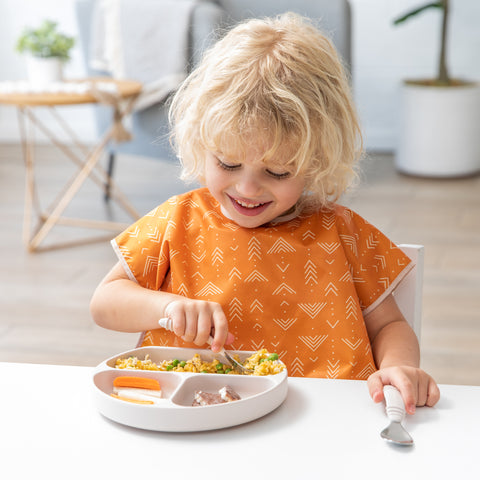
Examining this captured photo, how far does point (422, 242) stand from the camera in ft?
9.98

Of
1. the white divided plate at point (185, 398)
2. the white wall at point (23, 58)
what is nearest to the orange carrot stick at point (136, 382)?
the white divided plate at point (185, 398)

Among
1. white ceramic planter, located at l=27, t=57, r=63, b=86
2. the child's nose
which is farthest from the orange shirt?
white ceramic planter, located at l=27, t=57, r=63, b=86

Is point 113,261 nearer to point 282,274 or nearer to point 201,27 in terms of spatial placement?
point 201,27

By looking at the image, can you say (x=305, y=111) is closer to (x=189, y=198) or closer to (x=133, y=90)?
(x=189, y=198)

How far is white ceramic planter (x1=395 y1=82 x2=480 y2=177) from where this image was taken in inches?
153

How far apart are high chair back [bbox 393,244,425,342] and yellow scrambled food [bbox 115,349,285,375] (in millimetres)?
337

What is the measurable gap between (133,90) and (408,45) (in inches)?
81.2

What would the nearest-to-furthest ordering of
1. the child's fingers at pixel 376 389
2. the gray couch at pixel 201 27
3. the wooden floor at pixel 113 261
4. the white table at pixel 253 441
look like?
1. the white table at pixel 253 441
2. the child's fingers at pixel 376 389
3. the wooden floor at pixel 113 261
4. the gray couch at pixel 201 27

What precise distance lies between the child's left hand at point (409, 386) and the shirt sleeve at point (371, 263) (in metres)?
0.26

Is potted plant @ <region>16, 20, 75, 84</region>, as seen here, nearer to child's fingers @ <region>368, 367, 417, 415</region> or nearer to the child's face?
the child's face

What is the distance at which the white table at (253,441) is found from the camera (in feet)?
1.94

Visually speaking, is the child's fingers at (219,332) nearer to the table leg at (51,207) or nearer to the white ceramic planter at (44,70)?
the table leg at (51,207)

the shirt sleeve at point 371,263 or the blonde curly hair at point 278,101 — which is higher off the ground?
the blonde curly hair at point 278,101

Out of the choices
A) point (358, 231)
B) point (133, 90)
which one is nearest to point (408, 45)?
point (133, 90)
